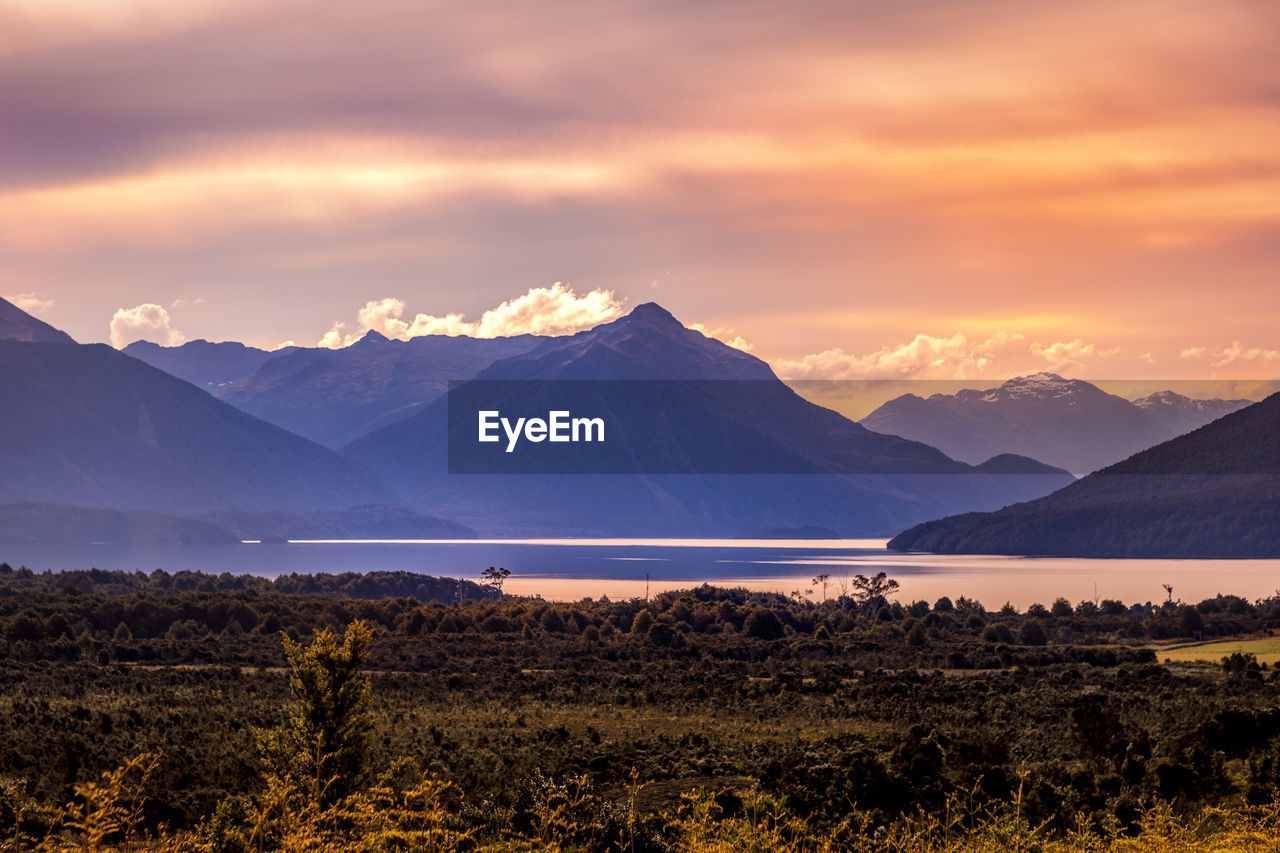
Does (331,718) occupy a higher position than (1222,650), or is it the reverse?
(331,718)

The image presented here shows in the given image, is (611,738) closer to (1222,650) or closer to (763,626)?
(1222,650)

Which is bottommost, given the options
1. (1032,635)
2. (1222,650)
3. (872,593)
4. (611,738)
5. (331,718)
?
(1032,635)

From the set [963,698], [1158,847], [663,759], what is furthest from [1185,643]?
[1158,847]

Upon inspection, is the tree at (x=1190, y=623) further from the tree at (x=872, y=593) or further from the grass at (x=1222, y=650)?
the tree at (x=872, y=593)

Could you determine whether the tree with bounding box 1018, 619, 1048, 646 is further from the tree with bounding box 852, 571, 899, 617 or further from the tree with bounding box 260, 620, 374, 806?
the tree with bounding box 260, 620, 374, 806

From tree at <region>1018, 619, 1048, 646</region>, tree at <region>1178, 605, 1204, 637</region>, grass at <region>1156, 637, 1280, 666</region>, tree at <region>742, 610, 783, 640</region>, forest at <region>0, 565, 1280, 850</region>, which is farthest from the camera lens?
tree at <region>742, 610, 783, 640</region>

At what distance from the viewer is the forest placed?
20.0 m

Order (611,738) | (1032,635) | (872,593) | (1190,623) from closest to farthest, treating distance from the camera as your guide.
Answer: (611,738) < (1032,635) < (1190,623) < (872,593)

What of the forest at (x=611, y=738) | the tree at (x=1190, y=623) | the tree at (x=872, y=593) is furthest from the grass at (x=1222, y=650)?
the tree at (x=872, y=593)

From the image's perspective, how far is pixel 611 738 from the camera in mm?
40688

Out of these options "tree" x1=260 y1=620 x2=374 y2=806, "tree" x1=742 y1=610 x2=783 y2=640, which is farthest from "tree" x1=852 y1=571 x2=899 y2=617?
"tree" x1=260 y1=620 x2=374 y2=806

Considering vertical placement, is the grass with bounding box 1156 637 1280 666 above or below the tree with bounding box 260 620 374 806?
below

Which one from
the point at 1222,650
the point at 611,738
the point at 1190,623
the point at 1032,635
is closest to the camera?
the point at 611,738

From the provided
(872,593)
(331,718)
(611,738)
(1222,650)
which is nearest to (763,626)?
(1222,650)
